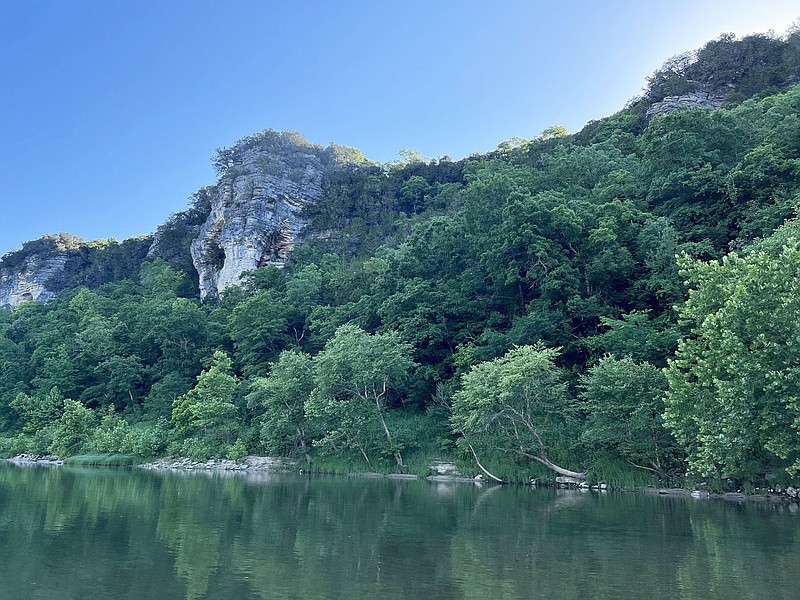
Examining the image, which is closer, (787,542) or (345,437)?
(787,542)

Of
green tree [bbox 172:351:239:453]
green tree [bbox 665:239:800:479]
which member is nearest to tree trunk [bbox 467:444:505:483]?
green tree [bbox 665:239:800:479]

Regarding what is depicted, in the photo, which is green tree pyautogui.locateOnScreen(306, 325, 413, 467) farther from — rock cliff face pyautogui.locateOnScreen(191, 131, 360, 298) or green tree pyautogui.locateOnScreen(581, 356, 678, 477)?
rock cliff face pyautogui.locateOnScreen(191, 131, 360, 298)

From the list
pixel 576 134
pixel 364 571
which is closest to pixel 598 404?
pixel 364 571

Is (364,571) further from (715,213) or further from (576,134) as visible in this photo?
(576,134)

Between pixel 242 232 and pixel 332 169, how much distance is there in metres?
14.9

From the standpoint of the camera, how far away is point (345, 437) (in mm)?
28266

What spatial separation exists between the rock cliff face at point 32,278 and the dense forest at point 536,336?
21.7 meters

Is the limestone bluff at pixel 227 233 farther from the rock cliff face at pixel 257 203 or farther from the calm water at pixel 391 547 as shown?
the calm water at pixel 391 547

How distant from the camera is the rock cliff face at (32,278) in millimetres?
77500

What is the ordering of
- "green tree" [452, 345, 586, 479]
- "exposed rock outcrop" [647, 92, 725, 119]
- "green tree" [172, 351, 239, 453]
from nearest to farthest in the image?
1. "green tree" [452, 345, 586, 479]
2. "green tree" [172, 351, 239, 453]
3. "exposed rock outcrop" [647, 92, 725, 119]

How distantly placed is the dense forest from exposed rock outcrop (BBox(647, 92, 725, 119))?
1.17 metres

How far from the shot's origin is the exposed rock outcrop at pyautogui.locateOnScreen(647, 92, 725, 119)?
49.5 meters

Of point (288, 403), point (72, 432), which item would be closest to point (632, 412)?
point (288, 403)

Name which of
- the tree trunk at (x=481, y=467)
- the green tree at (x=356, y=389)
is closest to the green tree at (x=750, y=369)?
the tree trunk at (x=481, y=467)
